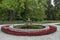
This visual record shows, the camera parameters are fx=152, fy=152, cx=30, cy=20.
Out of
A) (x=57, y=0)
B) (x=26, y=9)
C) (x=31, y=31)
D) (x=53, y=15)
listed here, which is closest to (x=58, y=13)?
(x=53, y=15)

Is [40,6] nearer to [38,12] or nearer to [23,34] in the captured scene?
[38,12]

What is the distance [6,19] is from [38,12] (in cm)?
1116

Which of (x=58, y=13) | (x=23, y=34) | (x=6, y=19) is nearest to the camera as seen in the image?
(x=23, y=34)

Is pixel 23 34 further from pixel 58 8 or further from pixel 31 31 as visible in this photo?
pixel 58 8

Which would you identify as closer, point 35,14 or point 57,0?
point 35,14

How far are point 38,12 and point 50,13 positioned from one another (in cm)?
1537

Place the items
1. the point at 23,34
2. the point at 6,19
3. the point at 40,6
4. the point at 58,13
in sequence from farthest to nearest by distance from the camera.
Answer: the point at 58,13 → the point at 6,19 → the point at 40,6 → the point at 23,34

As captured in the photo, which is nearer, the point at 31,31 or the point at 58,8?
the point at 31,31

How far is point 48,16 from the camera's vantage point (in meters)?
28.2

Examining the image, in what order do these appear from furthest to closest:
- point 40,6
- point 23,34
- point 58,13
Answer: point 58,13
point 40,6
point 23,34

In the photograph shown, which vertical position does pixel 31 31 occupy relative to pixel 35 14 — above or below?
below

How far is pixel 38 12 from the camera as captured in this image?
518 inches

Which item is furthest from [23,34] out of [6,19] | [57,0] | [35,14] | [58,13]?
[57,0]

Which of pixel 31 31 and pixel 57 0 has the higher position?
pixel 57 0
